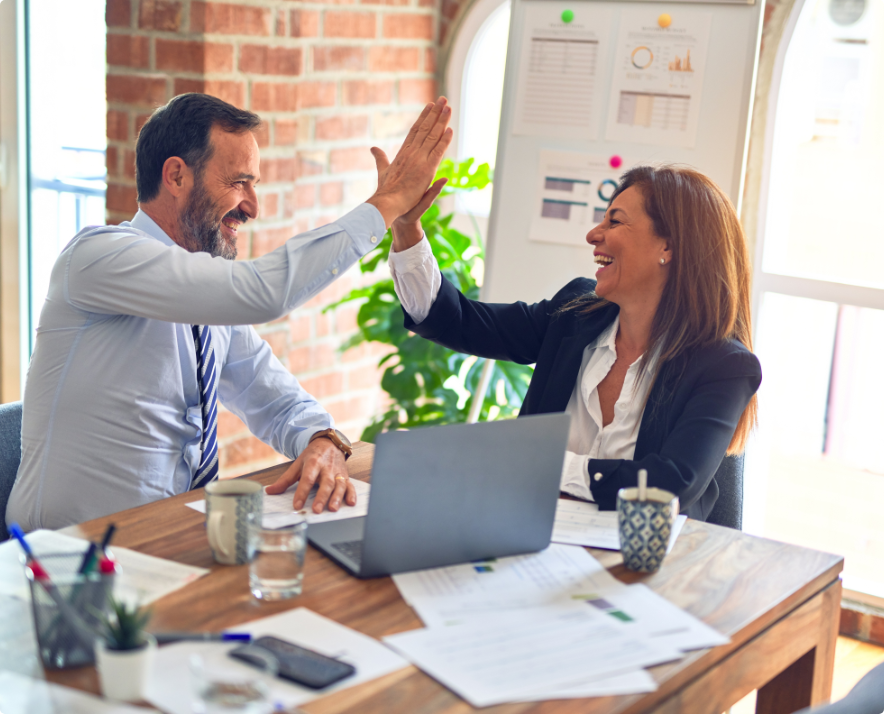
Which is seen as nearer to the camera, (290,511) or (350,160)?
(290,511)

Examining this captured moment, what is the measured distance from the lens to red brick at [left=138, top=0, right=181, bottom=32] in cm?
260

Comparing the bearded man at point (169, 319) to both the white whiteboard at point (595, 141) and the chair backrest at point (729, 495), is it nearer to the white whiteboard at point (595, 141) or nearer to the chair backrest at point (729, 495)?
the chair backrest at point (729, 495)

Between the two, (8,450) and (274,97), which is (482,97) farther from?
(8,450)

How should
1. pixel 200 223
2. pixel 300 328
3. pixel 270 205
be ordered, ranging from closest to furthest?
pixel 200 223 → pixel 270 205 → pixel 300 328

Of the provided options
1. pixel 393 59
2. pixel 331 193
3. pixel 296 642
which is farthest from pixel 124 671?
pixel 393 59

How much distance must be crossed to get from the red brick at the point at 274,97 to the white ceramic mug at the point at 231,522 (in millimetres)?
1738

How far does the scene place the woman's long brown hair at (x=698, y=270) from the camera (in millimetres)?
1848

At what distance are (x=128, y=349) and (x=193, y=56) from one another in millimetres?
1225

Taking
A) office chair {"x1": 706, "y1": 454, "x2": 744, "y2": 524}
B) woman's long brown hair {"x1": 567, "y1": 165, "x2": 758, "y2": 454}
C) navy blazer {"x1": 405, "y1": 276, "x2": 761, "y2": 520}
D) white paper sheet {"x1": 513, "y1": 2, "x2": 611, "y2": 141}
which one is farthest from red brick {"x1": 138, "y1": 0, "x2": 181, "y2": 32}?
office chair {"x1": 706, "y1": 454, "x2": 744, "y2": 524}

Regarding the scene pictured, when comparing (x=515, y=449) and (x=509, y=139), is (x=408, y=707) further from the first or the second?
(x=509, y=139)

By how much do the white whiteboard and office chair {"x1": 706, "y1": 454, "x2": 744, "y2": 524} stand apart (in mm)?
840

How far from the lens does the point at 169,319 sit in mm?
1607

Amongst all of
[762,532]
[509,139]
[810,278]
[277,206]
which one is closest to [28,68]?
[277,206]

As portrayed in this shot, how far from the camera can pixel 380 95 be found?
3.29 meters
